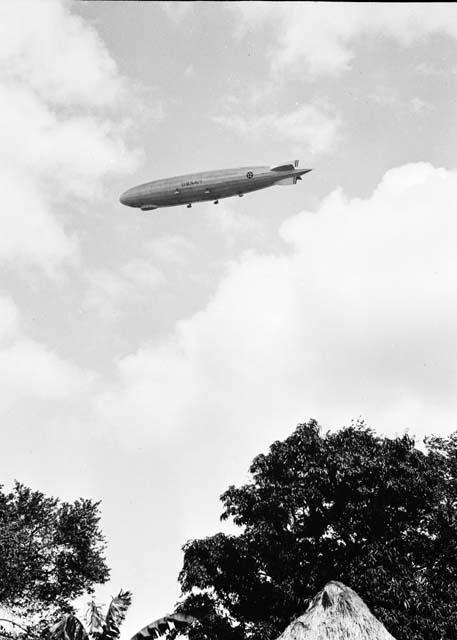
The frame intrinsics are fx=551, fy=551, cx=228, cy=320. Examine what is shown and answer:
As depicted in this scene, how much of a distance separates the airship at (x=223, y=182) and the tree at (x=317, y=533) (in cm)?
1335

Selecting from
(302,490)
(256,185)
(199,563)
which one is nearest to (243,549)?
(199,563)

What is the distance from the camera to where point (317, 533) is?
20.8m

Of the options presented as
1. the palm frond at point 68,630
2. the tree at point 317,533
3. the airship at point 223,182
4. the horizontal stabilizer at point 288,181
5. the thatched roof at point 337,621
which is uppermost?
the horizontal stabilizer at point 288,181

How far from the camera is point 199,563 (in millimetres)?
20422

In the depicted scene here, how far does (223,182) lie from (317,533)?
1684 centimetres

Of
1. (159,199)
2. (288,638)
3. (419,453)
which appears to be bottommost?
(288,638)

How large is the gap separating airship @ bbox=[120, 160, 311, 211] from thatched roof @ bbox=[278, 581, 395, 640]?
63.4ft

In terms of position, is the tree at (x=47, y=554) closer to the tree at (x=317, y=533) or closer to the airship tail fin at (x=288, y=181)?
the tree at (x=317, y=533)

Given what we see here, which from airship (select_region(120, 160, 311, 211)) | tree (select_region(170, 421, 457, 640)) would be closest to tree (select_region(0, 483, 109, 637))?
tree (select_region(170, 421, 457, 640))

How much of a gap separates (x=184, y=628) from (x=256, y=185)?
19957mm

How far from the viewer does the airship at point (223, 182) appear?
2764cm

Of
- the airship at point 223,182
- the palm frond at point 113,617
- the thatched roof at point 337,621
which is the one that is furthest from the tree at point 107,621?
the airship at point 223,182

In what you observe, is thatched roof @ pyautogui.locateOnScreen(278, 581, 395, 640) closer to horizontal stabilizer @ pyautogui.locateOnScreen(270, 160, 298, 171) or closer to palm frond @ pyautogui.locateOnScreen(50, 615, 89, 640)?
palm frond @ pyautogui.locateOnScreen(50, 615, 89, 640)

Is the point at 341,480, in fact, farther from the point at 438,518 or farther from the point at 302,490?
the point at 438,518
